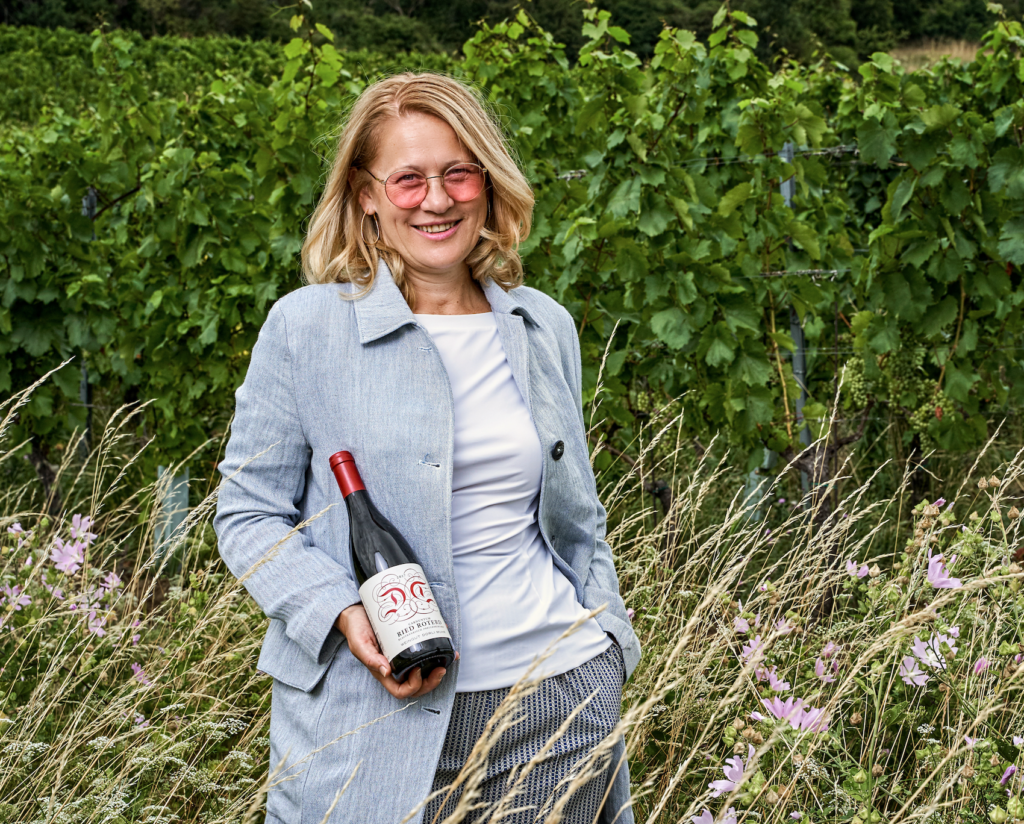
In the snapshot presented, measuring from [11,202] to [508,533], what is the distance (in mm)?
3572

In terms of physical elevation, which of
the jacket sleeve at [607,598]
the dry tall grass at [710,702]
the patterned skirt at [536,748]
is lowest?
the dry tall grass at [710,702]

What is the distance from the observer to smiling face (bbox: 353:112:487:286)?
1.55 metres

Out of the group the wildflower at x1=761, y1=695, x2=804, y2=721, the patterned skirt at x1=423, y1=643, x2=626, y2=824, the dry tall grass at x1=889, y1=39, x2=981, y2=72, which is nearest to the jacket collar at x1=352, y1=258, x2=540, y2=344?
the patterned skirt at x1=423, y1=643, x2=626, y2=824

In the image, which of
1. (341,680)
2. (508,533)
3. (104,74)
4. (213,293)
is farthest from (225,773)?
(104,74)

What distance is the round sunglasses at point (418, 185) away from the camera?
155 centimetres

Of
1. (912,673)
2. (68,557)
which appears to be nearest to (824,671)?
(912,673)

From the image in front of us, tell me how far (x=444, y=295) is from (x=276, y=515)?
1.60 ft

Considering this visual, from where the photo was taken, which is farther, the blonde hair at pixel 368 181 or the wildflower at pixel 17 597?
the wildflower at pixel 17 597

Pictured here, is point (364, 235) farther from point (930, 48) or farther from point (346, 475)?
point (930, 48)

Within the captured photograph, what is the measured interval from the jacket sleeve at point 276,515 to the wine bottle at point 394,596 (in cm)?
6

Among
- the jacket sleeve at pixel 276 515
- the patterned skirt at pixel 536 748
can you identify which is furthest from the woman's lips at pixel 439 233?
the patterned skirt at pixel 536 748

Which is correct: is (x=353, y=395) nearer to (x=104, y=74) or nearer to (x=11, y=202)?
(x=11, y=202)

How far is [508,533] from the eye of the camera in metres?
Result: 1.50

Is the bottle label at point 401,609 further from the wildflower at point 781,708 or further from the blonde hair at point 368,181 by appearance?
the wildflower at point 781,708
